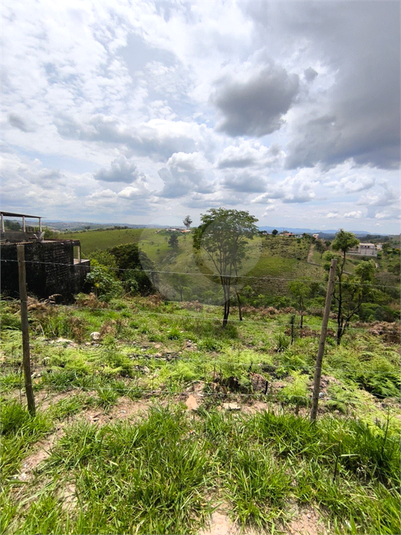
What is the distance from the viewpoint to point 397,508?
68.9 inches

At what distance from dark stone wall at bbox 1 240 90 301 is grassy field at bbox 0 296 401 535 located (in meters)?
6.04

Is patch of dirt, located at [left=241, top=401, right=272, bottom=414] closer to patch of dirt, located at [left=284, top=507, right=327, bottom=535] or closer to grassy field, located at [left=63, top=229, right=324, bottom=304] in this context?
patch of dirt, located at [left=284, top=507, right=327, bottom=535]

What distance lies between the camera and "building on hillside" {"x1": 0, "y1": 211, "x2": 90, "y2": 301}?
8625mm

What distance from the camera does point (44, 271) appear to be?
32.4 ft

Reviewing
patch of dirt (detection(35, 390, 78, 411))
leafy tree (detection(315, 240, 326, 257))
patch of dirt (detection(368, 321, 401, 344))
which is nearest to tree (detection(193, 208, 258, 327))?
patch of dirt (detection(368, 321, 401, 344))

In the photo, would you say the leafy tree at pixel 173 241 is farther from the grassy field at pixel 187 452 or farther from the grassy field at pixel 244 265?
the grassy field at pixel 187 452

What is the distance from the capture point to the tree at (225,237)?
389 inches

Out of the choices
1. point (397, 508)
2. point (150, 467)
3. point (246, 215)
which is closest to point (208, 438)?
point (150, 467)

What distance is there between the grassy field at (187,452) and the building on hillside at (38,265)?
604 cm

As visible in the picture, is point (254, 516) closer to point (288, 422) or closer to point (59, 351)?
point (288, 422)

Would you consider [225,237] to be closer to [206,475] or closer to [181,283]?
[181,283]

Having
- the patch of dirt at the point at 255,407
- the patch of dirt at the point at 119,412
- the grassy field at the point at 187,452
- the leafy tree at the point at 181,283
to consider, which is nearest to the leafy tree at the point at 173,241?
the leafy tree at the point at 181,283

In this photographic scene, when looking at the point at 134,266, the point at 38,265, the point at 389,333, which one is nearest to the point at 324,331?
the point at 389,333

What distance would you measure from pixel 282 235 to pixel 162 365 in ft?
83.5
